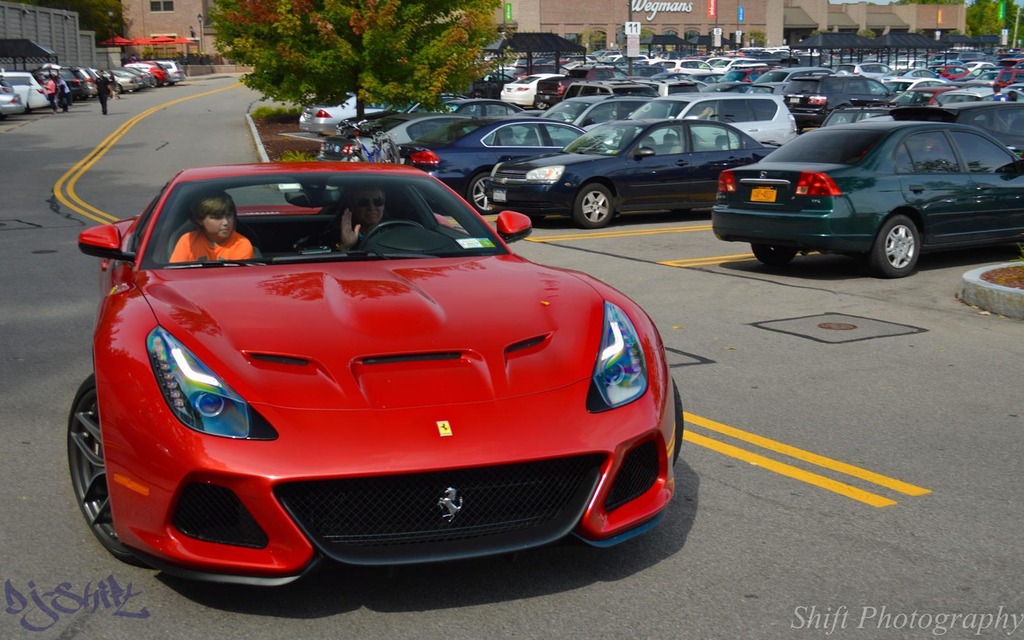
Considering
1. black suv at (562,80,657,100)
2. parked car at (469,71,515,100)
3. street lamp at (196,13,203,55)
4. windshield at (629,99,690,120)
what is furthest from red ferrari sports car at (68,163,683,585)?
street lamp at (196,13,203,55)

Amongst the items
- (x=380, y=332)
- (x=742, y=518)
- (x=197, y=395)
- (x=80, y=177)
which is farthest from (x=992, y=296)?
(x=80, y=177)

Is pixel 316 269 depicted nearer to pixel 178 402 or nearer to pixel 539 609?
pixel 178 402

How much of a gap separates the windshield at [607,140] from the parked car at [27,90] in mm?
35749

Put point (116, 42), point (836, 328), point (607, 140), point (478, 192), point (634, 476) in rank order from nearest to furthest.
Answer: point (634, 476), point (836, 328), point (607, 140), point (478, 192), point (116, 42)

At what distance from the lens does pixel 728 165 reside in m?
19.1

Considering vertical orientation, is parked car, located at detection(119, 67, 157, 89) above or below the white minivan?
above

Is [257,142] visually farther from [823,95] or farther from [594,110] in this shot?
[823,95]

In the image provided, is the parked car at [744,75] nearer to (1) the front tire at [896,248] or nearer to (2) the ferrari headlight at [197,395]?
(1) the front tire at [896,248]

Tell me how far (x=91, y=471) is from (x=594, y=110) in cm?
2262

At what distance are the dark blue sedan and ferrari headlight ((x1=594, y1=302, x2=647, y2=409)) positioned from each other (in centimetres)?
1301

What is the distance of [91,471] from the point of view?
4973 millimetres

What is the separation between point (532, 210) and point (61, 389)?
1094 cm

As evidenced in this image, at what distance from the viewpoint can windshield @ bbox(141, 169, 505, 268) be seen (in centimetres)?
565

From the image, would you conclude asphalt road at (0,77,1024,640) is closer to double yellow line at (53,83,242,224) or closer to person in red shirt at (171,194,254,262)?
person in red shirt at (171,194,254,262)
